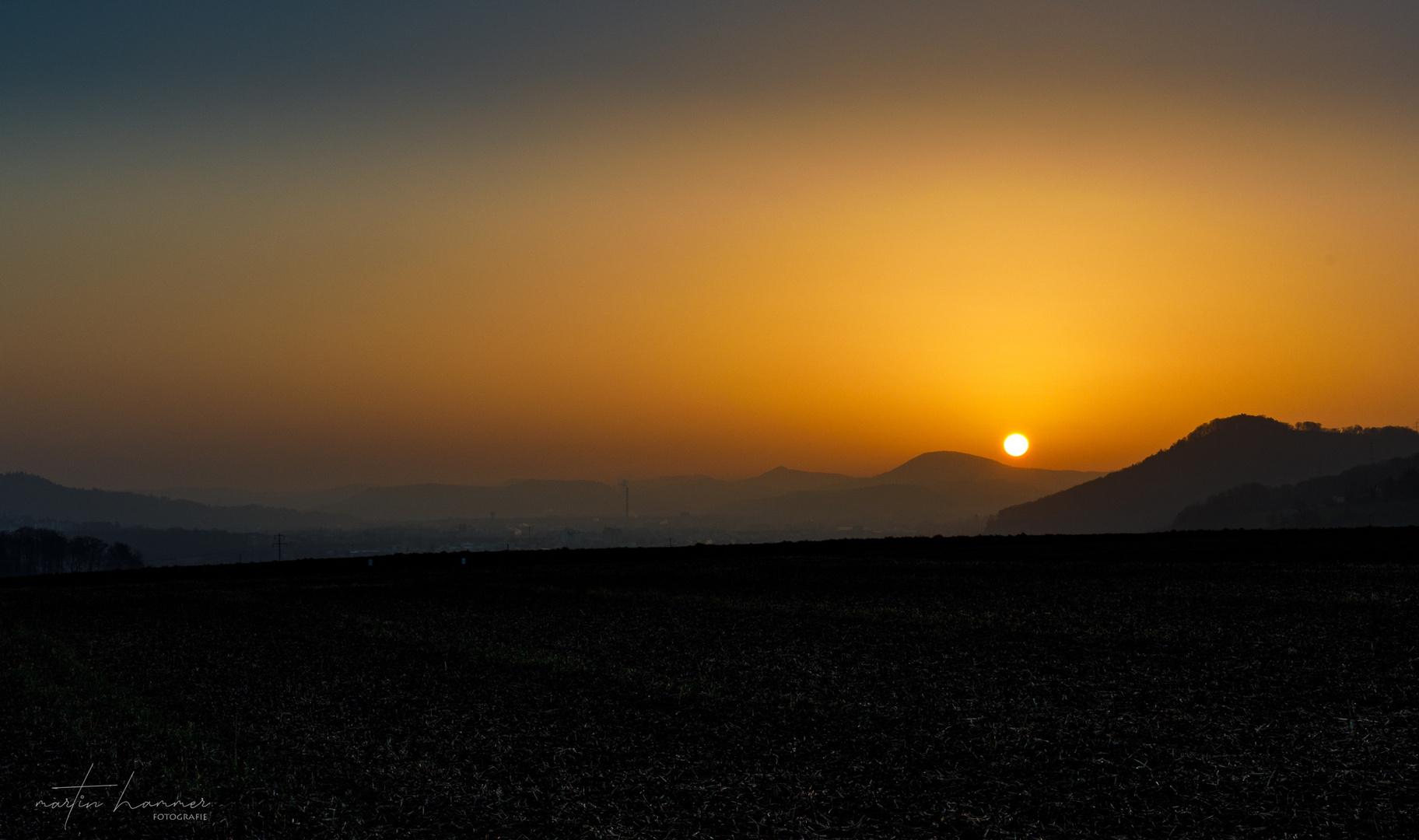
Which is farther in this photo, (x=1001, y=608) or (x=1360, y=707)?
(x=1001, y=608)

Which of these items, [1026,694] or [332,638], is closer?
[1026,694]

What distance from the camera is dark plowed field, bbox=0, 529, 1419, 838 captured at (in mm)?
14578

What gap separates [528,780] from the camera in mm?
16500

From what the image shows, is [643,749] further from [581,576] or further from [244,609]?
[581,576]

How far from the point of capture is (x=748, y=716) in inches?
813

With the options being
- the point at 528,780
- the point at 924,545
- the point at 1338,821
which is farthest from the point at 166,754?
the point at 924,545

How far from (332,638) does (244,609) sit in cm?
1482

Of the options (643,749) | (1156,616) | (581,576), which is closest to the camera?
(643,749)

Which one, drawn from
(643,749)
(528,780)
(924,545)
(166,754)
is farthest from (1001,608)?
(924,545)

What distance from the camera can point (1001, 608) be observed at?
37.8 meters

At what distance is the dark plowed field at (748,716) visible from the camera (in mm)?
14578

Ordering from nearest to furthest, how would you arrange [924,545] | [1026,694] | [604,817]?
[604,817] < [1026,694] < [924,545]

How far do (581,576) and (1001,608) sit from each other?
29922 mm

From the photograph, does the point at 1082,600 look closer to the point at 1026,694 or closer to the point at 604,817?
the point at 1026,694
